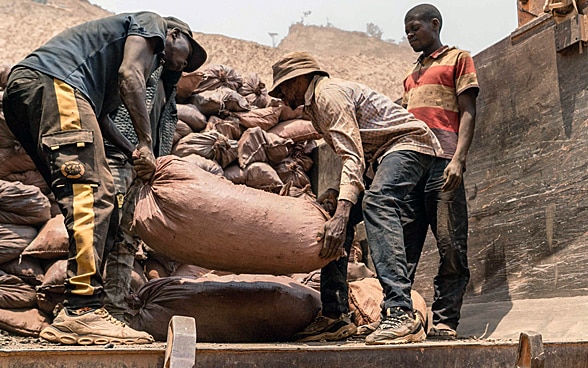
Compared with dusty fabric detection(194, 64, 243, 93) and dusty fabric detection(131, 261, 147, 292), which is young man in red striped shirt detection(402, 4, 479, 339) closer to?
dusty fabric detection(131, 261, 147, 292)

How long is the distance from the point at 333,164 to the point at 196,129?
99 centimetres

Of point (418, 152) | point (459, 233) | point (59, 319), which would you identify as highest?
point (418, 152)

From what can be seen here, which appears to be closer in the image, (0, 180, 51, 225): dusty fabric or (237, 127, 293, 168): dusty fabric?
(0, 180, 51, 225): dusty fabric

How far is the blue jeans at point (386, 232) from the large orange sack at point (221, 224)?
0.23 m

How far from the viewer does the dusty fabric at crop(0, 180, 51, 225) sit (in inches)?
153

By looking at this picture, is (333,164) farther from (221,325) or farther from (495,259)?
(221,325)

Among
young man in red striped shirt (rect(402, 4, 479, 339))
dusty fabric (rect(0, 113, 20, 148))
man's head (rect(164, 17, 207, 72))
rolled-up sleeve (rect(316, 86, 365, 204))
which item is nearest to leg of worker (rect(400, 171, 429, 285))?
young man in red striped shirt (rect(402, 4, 479, 339))

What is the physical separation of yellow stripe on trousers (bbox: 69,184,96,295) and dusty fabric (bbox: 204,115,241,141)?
104 inches

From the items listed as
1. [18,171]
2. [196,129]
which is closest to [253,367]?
[18,171]

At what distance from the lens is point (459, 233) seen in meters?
3.17

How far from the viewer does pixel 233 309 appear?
9.64 ft

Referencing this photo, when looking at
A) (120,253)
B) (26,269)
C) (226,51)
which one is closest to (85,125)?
(120,253)

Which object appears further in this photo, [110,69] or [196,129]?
[196,129]

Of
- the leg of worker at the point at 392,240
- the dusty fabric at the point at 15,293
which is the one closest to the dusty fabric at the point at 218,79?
the dusty fabric at the point at 15,293
